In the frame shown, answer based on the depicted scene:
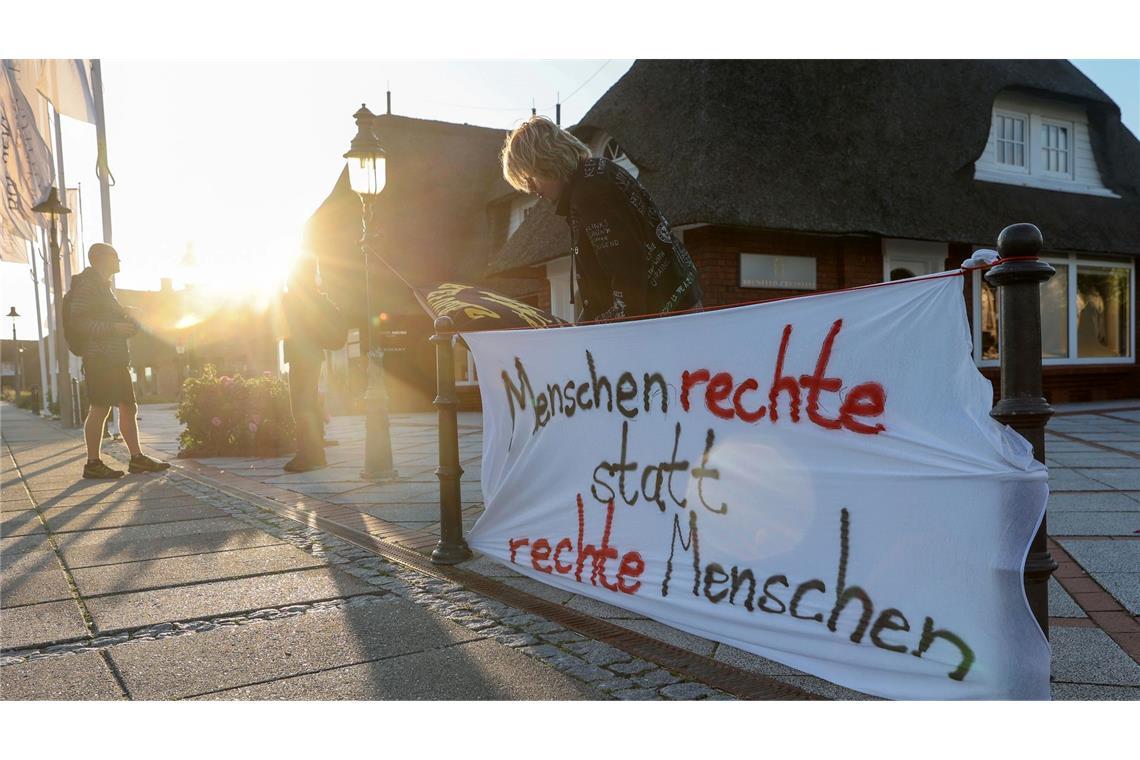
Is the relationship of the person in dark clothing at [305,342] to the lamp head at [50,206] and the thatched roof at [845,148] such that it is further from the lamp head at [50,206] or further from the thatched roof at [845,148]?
the lamp head at [50,206]

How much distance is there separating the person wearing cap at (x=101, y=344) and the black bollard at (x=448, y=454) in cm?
433

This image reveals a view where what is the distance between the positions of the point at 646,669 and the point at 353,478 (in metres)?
4.88

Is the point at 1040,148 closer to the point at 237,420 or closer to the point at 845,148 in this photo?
the point at 845,148

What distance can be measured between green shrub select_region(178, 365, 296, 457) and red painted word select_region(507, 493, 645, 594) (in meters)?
6.24

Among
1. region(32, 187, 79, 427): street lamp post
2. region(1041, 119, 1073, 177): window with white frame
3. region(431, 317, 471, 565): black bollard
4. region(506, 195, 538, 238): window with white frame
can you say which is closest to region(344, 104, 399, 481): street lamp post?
region(431, 317, 471, 565): black bollard

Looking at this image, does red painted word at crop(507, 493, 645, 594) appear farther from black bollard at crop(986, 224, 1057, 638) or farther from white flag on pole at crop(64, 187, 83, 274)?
white flag on pole at crop(64, 187, 83, 274)

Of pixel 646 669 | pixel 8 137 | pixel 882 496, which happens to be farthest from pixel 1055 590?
pixel 8 137

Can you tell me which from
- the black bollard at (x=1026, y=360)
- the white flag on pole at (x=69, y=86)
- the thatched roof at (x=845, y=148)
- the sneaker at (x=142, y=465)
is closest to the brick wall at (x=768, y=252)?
the thatched roof at (x=845, y=148)

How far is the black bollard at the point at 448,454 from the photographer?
3906 millimetres

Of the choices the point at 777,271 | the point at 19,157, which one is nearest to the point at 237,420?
the point at 19,157

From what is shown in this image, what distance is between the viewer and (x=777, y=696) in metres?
2.26

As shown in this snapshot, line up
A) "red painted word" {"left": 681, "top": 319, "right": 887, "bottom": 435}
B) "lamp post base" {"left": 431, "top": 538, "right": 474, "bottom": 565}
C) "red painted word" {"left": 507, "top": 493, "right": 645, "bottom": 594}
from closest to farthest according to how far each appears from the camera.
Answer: "red painted word" {"left": 681, "top": 319, "right": 887, "bottom": 435} < "red painted word" {"left": 507, "top": 493, "right": 645, "bottom": 594} < "lamp post base" {"left": 431, "top": 538, "right": 474, "bottom": 565}

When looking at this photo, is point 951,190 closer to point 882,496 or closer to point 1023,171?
point 1023,171

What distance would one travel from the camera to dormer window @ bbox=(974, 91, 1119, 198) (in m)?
15.0
